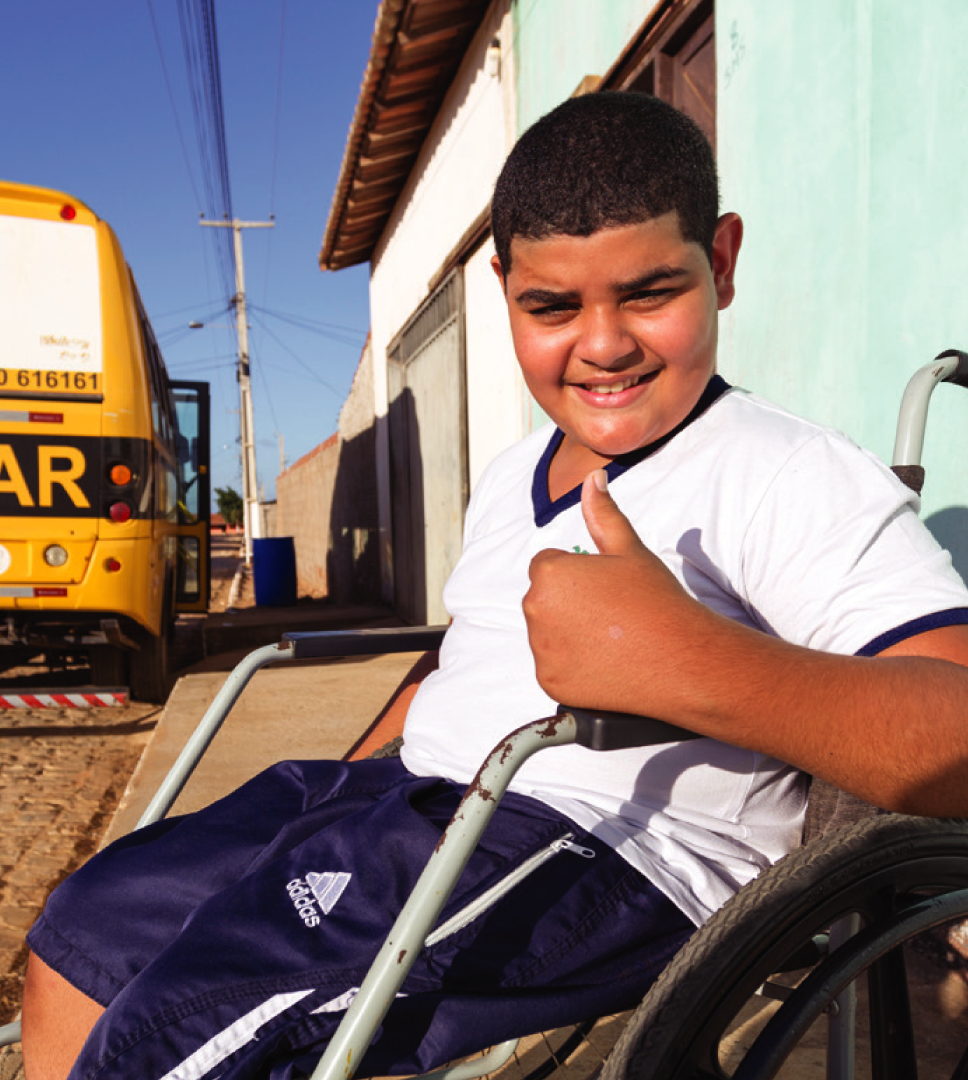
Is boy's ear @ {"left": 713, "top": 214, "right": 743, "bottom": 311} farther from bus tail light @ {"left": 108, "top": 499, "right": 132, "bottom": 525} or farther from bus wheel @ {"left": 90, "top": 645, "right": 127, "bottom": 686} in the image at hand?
bus wheel @ {"left": 90, "top": 645, "right": 127, "bottom": 686}

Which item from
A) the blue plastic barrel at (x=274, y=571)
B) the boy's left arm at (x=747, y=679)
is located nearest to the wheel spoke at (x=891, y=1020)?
the boy's left arm at (x=747, y=679)

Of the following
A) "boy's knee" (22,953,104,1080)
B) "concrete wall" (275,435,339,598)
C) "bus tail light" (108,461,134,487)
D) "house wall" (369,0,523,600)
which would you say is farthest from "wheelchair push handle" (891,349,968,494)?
"concrete wall" (275,435,339,598)

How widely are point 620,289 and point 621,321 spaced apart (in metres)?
0.04

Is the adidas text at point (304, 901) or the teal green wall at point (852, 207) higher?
the teal green wall at point (852, 207)

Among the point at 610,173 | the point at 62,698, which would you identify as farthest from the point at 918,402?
the point at 62,698

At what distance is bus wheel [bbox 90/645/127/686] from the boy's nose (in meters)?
5.10

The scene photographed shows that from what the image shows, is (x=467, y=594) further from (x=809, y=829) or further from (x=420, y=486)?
(x=420, y=486)

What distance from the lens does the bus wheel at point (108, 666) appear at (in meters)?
5.55

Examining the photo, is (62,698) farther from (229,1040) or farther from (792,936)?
(792,936)

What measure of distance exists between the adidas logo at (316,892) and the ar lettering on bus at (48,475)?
13.9 feet

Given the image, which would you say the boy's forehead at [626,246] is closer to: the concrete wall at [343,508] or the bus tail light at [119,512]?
the bus tail light at [119,512]

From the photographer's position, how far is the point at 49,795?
3867 millimetres

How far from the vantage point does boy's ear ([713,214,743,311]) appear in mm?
1197

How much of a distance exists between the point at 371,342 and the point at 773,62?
8.45 meters
